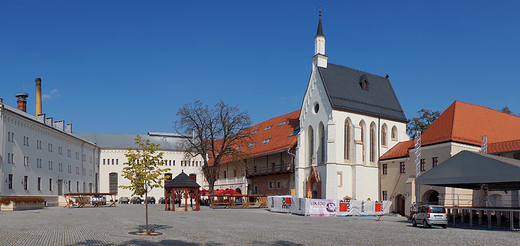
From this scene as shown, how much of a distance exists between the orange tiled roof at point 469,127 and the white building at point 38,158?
36.3 meters

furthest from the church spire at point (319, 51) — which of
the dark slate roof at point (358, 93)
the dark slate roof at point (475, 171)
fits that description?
the dark slate roof at point (475, 171)

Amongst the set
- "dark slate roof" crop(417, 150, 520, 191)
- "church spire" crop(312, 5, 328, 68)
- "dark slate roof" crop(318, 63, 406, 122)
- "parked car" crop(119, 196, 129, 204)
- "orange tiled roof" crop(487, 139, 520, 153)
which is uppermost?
"church spire" crop(312, 5, 328, 68)

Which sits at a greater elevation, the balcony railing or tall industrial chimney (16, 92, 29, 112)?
tall industrial chimney (16, 92, 29, 112)

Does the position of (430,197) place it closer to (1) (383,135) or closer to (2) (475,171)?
(1) (383,135)

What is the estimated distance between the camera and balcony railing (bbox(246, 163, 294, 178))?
1989 inches

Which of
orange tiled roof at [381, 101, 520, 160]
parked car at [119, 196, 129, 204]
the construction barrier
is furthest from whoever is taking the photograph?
parked car at [119, 196, 129, 204]

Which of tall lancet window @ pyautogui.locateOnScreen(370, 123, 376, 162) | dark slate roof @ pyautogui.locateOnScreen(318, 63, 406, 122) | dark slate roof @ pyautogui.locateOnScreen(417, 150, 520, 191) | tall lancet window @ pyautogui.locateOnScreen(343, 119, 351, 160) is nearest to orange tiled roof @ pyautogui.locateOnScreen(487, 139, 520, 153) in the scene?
dark slate roof @ pyautogui.locateOnScreen(417, 150, 520, 191)

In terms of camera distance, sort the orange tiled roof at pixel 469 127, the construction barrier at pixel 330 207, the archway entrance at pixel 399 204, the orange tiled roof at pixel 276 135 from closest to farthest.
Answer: the construction barrier at pixel 330 207
the orange tiled roof at pixel 469 127
the archway entrance at pixel 399 204
the orange tiled roof at pixel 276 135

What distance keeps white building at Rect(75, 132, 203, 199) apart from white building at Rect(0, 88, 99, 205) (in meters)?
6.66

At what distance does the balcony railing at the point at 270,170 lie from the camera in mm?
50531

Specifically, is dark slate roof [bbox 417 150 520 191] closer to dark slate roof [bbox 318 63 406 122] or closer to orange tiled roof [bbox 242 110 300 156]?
dark slate roof [bbox 318 63 406 122]

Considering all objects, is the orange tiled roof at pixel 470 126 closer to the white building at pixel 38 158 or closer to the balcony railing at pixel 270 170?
the balcony railing at pixel 270 170

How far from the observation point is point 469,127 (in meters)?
38.9

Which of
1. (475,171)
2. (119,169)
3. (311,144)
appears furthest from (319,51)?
(119,169)
